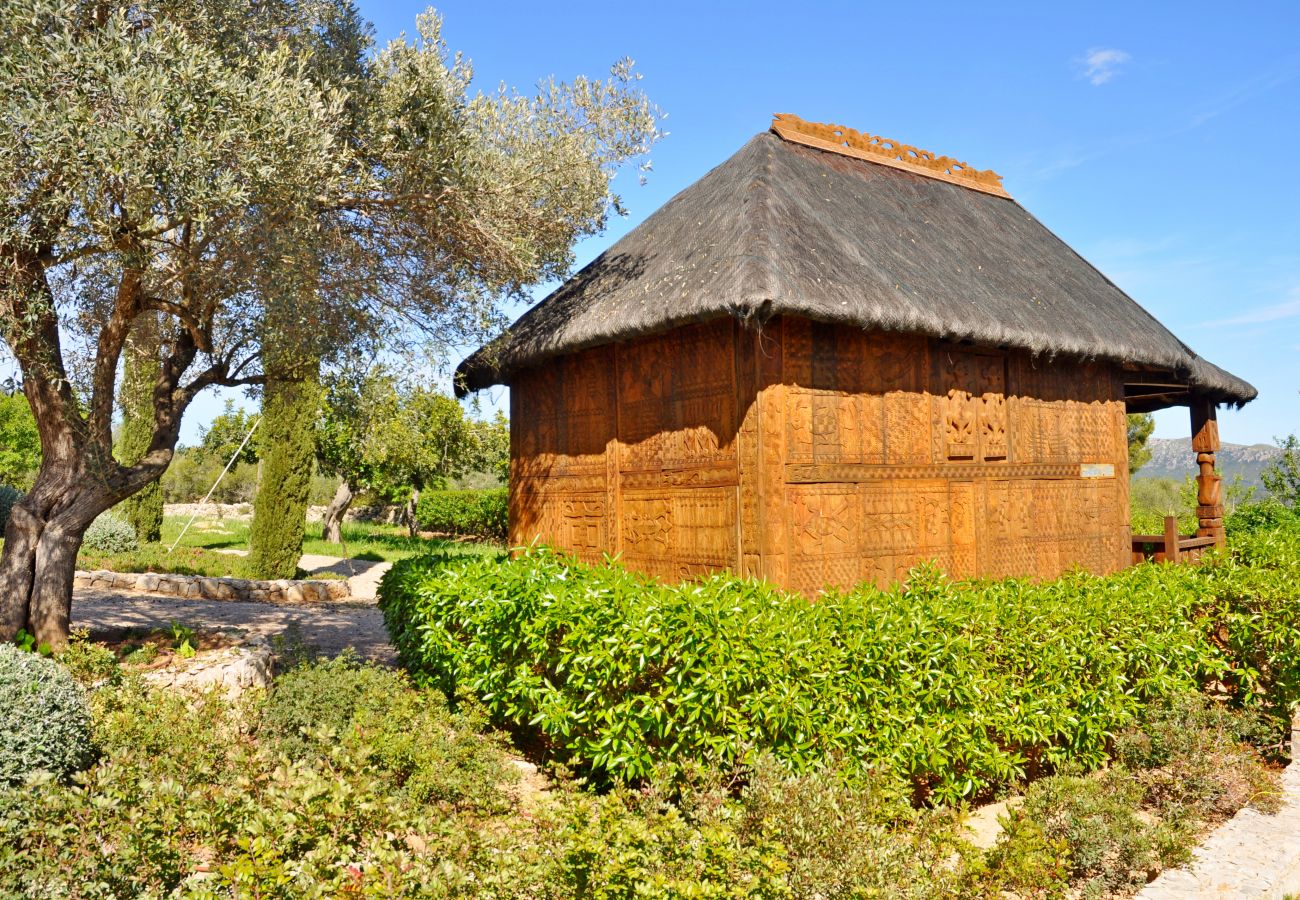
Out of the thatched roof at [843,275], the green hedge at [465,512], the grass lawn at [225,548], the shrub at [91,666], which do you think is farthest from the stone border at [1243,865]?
the green hedge at [465,512]

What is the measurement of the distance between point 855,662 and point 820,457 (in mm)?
1798

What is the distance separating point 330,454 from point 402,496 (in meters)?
3.06

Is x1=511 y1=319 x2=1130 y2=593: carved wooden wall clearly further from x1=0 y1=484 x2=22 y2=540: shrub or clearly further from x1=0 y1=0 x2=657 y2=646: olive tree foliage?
x1=0 y1=484 x2=22 y2=540: shrub

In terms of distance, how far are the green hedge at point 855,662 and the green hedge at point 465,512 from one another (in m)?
17.7

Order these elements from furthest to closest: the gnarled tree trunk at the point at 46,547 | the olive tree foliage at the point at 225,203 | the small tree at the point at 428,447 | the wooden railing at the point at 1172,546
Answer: the small tree at the point at 428,447, the wooden railing at the point at 1172,546, the gnarled tree trunk at the point at 46,547, the olive tree foliage at the point at 225,203

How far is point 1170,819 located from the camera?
4.67m

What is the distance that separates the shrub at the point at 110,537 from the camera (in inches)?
Answer: 607

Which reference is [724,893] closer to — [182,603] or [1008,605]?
[1008,605]

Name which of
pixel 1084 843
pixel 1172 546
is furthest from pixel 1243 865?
pixel 1172 546

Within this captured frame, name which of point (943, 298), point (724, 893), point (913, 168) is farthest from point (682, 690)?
point (913, 168)

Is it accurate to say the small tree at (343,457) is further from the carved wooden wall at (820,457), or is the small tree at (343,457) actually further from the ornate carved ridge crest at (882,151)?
the ornate carved ridge crest at (882,151)

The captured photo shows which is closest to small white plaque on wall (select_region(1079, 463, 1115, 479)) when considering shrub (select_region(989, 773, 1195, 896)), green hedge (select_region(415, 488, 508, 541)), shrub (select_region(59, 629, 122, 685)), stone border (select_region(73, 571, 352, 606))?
shrub (select_region(989, 773, 1195, 896))

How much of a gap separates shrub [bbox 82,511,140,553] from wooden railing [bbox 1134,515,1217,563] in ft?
52.5

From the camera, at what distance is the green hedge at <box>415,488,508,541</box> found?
2408 centimetres
